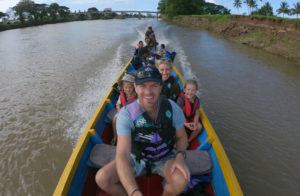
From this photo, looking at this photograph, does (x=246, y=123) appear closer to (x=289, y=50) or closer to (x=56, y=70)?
(x=56, y=70)

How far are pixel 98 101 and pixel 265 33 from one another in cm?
1564

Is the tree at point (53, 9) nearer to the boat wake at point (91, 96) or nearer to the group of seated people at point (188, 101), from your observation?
the boat wake at point (91, 96)

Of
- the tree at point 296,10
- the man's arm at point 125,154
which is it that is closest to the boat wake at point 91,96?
the man's arm at point 125,154

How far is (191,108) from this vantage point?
4.32 meters

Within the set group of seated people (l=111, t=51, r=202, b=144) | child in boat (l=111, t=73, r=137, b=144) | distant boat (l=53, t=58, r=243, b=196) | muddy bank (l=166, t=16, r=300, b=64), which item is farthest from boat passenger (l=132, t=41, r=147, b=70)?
muddy bank (l=166, t=16, r=300, b=64)

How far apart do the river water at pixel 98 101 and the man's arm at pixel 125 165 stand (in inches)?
94.9

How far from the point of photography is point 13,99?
8.03m

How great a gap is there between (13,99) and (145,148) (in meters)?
6.91

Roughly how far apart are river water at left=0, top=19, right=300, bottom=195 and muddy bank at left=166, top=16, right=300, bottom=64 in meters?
2.36

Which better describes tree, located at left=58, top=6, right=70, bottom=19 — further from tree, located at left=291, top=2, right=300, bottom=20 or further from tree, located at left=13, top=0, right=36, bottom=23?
tree, located at left=291, top=2, right=300, bottom=20

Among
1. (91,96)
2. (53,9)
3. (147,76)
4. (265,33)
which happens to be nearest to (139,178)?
(147,76)

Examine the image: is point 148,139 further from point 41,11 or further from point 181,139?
point 41,11

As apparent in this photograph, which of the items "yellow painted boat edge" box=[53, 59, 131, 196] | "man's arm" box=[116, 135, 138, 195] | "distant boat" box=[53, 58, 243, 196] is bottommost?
"distant boat" box=[53, 58, 243, 196]

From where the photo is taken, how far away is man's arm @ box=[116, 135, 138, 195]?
216cm
